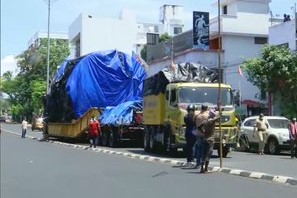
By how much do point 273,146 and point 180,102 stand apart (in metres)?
5.92

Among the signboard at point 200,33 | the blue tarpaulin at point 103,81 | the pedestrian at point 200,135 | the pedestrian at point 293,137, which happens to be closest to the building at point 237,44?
the signboard at point 200,33

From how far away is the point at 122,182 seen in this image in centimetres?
1228

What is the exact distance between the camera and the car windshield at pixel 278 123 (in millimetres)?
23875

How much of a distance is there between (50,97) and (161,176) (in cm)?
2199

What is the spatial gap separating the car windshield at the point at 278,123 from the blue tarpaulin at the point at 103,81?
8.49m

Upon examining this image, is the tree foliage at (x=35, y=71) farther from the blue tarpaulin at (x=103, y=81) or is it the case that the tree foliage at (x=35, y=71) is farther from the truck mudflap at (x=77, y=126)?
the blue tarpaulin at (x=103, y=81)

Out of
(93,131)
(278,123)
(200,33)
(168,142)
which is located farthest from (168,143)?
(200,33)

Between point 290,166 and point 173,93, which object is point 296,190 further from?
point 173,93

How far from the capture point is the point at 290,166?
53.2ft

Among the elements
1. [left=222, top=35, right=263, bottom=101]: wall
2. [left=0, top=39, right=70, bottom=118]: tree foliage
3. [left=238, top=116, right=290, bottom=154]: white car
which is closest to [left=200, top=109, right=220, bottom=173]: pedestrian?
[left=238, top=116, right=290, bottom=154]: white car

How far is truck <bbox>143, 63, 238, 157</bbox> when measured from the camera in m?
19.3

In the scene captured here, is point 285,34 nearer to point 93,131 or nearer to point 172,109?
point 93,131

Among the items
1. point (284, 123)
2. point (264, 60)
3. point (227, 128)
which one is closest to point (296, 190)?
point (227, 128)

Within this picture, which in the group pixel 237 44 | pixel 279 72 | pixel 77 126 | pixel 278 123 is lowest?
pixel 77 126
